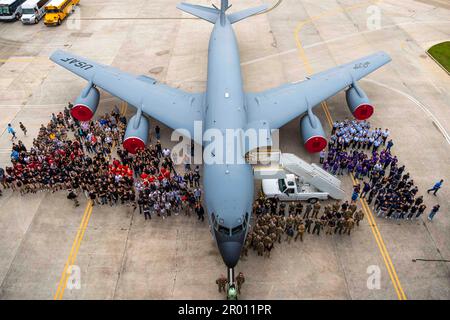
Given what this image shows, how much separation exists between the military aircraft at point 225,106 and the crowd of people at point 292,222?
2.06 metres

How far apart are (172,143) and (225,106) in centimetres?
664

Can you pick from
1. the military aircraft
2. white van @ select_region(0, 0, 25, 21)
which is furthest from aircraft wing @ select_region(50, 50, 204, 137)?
white van @ select_region(0, 0, 25, 21)

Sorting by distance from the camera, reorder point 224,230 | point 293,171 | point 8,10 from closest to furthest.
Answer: point 224,230 → point 293,171 → point 8,10

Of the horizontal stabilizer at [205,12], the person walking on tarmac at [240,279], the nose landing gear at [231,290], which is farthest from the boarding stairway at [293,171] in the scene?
the horizontal stabilizer at [205,12]

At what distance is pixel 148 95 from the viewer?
85.5 feet

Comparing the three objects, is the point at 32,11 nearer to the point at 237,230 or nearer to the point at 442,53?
the point at 237,230

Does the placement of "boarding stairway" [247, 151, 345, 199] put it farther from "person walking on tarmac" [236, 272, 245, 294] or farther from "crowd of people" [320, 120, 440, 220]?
"person walking on tarmac" [236, 272, 245, 294]

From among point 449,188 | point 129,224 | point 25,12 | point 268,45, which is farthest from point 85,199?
point 25,12

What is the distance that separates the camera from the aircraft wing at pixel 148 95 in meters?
24.5

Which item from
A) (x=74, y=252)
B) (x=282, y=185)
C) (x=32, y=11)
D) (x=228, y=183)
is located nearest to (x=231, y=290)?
(x=228, y=183)

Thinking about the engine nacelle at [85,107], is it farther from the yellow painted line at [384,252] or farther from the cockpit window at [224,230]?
the yellow painted line at [384,252]

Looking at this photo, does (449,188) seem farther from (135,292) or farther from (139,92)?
(139,92)

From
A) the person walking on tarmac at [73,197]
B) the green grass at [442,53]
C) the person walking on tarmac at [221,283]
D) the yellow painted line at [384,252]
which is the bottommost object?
the person walking on tarmac at [73,197]

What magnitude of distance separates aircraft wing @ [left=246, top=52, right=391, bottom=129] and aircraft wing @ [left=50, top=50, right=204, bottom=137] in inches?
168
